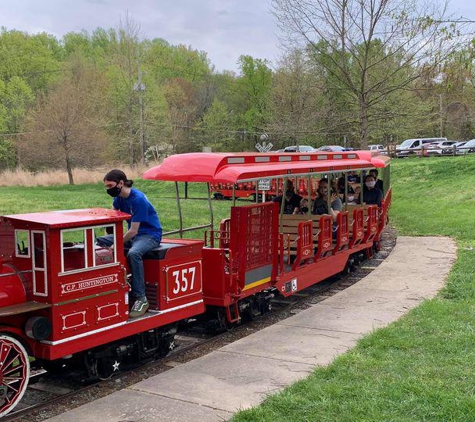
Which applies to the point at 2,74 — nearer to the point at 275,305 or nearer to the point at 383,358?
the point at 275,305

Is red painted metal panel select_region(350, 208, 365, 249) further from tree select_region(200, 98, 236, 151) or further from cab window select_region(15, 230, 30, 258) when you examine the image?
tree select_region(200, 98, 236, 151)

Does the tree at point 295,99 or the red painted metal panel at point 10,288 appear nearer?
the red painted metal panel at point 10,288

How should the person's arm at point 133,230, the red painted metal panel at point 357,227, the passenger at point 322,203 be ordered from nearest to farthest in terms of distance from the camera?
1. the person's arm at point 133,230
2. the passenger at point 322,203
3. the red painted metal panel at point 357,227

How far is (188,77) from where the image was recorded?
278 feet

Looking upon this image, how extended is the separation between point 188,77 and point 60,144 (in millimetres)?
49019

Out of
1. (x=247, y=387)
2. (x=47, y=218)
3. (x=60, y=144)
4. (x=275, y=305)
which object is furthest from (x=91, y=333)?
(x=60, y=144)

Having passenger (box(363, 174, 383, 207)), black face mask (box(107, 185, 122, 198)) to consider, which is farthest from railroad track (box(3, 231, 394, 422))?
passenger (box(363, 174, 383, 207))

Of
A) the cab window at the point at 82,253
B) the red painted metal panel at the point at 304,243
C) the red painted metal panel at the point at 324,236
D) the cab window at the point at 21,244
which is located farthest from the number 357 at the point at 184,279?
the red painted metal panel at the point at 324,236

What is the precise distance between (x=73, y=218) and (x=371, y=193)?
10024mm

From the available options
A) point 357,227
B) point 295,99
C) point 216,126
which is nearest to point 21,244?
point 357,227

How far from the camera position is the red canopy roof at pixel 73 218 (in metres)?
5.81

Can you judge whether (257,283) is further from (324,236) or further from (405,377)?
(405,377)

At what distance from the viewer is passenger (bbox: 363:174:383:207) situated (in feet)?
48.0

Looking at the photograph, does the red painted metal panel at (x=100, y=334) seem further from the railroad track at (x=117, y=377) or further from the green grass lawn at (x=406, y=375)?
the green grass lawn at (x=406, y=375)
